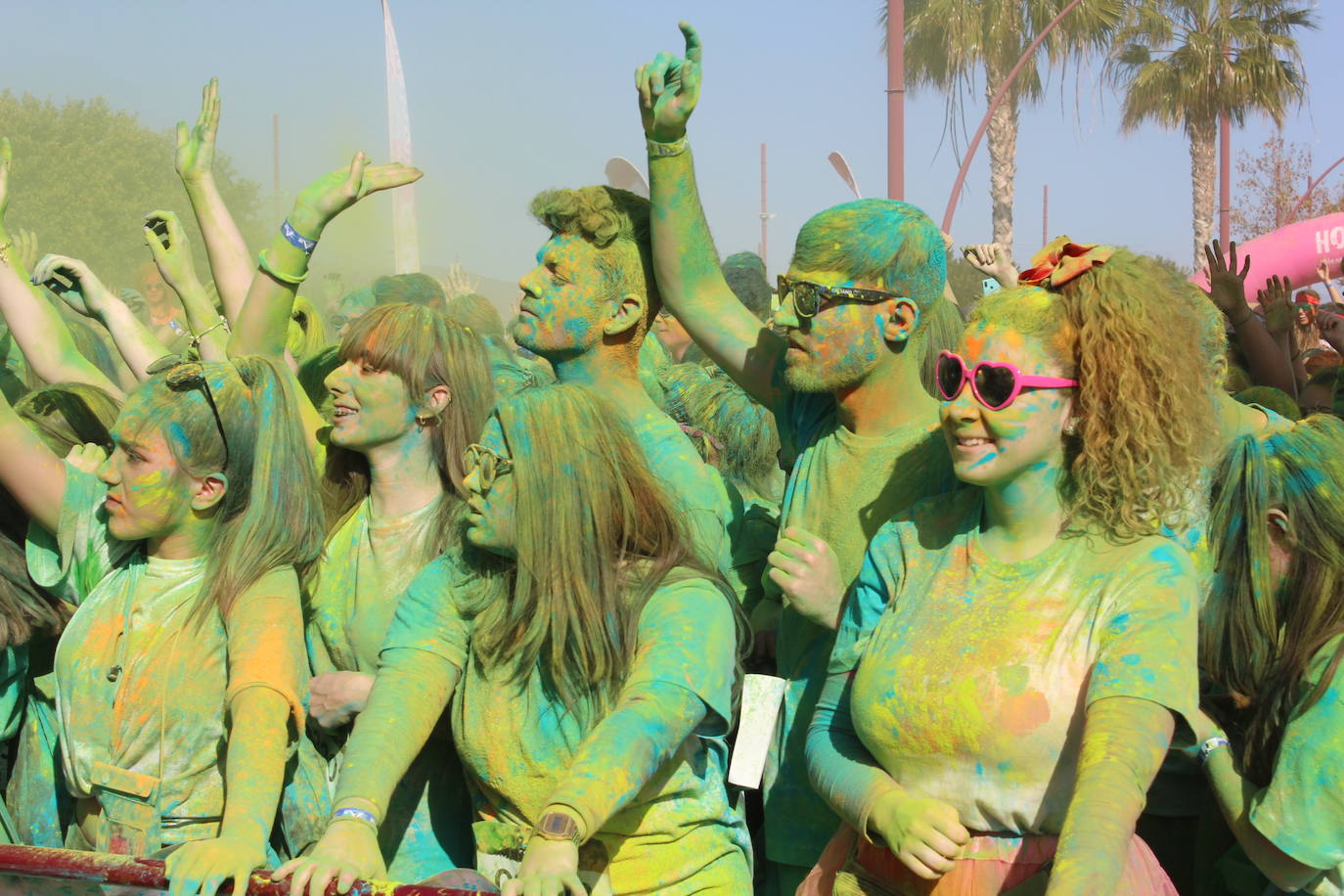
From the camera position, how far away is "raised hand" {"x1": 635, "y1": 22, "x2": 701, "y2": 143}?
3416mm

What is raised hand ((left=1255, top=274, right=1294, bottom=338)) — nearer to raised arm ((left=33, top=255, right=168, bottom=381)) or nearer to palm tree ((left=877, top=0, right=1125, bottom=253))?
raised arm ((left=33, top=255, right=168, bottom=381))

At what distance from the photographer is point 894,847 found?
7.58 ft

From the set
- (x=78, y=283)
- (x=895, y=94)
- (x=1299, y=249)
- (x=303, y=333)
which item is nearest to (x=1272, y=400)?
(x=303, y=333)

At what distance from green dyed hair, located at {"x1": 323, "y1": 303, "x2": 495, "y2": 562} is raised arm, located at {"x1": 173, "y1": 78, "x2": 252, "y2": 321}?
102cm

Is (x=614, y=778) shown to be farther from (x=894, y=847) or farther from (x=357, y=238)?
(x=357, y=238)

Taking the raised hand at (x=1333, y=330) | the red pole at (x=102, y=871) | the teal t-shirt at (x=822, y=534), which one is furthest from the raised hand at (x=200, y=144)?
the raised hand at (x=1333, y=330)

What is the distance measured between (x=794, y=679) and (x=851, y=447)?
0.56m

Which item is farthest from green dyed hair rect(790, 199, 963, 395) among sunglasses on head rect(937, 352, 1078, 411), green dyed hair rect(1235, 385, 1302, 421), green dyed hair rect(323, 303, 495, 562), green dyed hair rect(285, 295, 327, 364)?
green dyed hair rect(285, 295, 327, 364)

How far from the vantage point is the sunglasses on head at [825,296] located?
125 inches

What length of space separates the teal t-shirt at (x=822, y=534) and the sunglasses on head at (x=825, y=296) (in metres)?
0.31

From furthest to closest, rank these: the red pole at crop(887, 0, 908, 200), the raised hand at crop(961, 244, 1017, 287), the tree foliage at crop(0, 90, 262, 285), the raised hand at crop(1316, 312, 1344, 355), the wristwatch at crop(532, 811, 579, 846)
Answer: the tree foliage at crop(0, 90, 262, 285), the red pole at crop(887, 0, 908, 200), the raised hand at crop(1316, 312, 1344, 355), the raised hand at crop(961, 244, 1017, 287), the wristwatch at crop(532, 811, 579, 846)

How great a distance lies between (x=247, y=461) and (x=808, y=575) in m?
1.39

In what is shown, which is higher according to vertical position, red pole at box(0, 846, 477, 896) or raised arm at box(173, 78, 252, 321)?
raised arm at box(173, 78, 252, 321)

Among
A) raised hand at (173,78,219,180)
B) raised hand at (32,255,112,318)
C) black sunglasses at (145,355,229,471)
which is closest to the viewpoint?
black sunglasses at (145,355,229,471)
